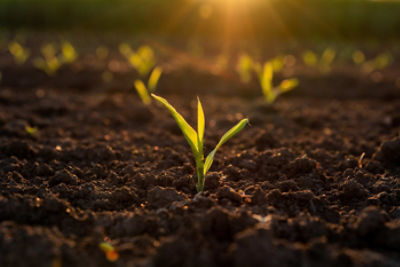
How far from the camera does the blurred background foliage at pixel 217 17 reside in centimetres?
1623

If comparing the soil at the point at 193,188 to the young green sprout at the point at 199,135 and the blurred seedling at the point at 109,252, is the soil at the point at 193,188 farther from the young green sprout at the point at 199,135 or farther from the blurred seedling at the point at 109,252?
the young green sprout at the point at 199,135

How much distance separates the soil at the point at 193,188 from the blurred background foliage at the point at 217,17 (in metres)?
13.1

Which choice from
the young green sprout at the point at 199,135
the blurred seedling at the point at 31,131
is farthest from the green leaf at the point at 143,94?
the young green sprout at the point at 199,135

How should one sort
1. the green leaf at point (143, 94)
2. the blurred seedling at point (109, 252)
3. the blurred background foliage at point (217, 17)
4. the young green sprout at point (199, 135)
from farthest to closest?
the blurred background foliage at point (217, 17), the green leaf at point (143, 94), the young green sprout at point (199, 135), the blurred seedling at point (109, 252)

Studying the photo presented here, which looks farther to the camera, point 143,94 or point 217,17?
point 217,17

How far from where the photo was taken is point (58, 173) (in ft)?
6.28

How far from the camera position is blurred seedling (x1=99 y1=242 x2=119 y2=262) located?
1256 millimetres

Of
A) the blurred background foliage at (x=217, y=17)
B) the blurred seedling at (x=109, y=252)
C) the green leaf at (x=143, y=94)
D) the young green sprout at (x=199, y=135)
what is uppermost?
the blurred background foliage at (x=217, y=17)

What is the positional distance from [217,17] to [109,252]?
15.9 m

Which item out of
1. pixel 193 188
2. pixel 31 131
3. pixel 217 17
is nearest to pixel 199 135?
pixel 193 188

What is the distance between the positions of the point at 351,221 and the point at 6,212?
4.50ft

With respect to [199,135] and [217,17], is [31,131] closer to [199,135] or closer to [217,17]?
[199,135]

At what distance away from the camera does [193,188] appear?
1.88 metres

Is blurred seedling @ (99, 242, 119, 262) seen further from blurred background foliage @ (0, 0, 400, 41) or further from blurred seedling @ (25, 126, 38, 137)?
blurred background foliage @ (0, 0, 400, 41)
